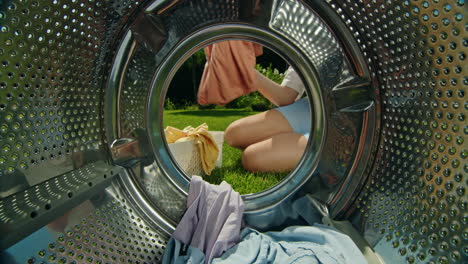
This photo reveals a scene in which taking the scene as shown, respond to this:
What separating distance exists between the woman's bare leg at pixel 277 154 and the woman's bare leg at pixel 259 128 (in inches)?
4.1

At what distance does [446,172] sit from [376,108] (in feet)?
0.67

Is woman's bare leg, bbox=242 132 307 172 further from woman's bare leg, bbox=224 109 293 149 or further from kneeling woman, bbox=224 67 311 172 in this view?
woman's bare leg, bbox=224 109 293 149

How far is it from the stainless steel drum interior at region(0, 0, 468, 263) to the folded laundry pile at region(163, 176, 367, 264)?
0.18 ft

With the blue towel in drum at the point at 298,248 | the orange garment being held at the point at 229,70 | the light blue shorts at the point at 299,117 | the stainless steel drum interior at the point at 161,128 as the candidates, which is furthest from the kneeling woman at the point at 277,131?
the blue towel in drum at the point at 298,248

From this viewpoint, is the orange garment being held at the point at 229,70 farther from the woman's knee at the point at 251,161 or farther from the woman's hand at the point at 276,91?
the woman's knee at the point at 251,161

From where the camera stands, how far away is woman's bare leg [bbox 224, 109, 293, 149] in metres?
1.57

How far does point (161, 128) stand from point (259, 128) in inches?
31.8

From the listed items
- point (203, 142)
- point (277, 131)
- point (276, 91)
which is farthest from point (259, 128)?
point (203, 142)

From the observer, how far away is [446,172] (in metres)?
0.51


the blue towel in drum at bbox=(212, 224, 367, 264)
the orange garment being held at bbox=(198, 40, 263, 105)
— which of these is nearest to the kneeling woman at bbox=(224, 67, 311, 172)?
the orange garment being held at bbox=(198, 40, 263, 105)

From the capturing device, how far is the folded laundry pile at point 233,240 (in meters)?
0.63

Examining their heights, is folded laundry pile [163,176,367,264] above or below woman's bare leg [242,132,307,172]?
above

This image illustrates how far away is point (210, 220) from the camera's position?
74 cm

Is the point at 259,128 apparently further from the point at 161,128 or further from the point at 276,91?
the point at 161,128
